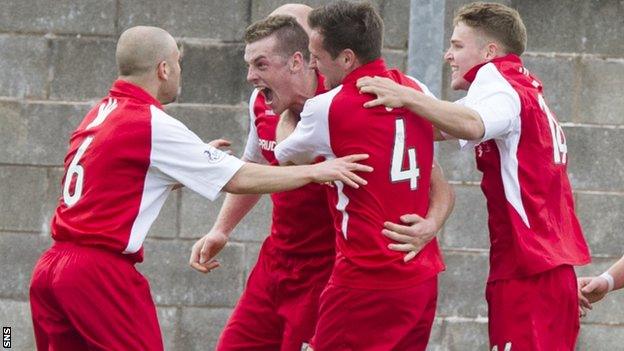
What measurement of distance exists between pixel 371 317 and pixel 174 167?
99 centimetres

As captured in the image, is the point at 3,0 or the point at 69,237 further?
the point at 3,0

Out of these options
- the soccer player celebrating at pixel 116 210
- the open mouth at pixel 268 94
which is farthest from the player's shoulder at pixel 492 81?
the open mouth at pixel 268 94

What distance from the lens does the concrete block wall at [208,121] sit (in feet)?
27.5

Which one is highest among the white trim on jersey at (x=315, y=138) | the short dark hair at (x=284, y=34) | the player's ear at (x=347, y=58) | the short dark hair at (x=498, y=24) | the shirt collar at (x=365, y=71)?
the short dark hair at (x=498, y=24)

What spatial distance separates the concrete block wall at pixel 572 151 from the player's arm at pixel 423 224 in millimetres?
2035

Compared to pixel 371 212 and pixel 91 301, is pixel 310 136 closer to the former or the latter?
pixel 371 212

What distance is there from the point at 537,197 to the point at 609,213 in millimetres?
2377

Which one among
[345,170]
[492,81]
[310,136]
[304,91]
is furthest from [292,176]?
[492,81]

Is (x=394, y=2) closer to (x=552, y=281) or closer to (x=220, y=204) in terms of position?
(x=220, y=204)

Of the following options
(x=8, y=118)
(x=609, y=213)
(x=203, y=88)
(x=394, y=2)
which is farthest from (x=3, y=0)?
(x=609, y=213)

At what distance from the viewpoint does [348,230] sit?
6035mm

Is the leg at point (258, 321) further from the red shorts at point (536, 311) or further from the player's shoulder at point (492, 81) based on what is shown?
the player's shoulder at point (492, 81)

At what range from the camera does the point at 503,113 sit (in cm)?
601

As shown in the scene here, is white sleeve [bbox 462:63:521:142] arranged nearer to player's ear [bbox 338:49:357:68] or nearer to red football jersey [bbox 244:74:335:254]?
player's ear [bbox 338:49:357:68]
